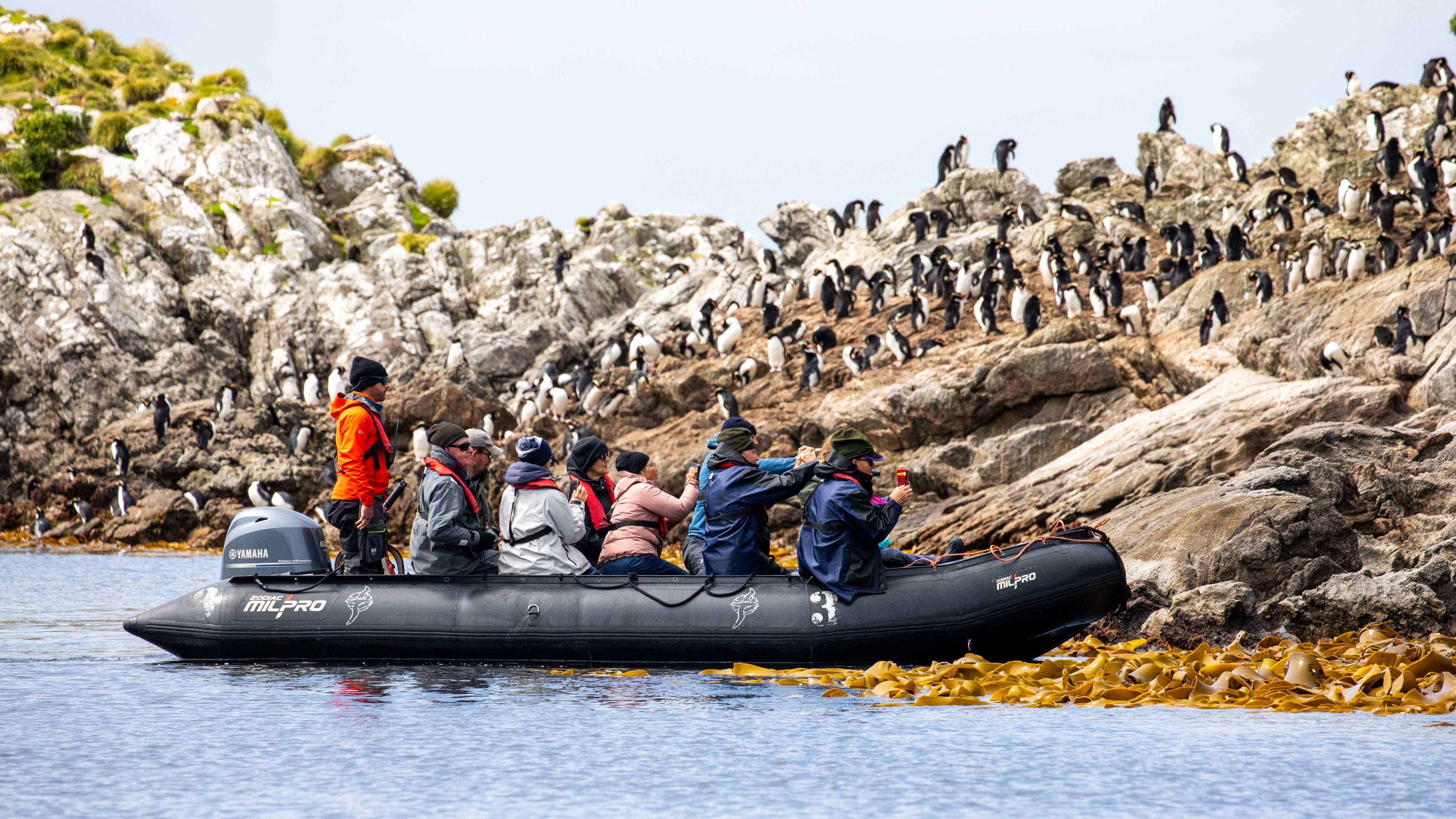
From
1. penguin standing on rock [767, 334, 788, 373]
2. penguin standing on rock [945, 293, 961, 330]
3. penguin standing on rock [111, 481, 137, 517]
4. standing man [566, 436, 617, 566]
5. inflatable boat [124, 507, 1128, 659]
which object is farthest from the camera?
penguin standing on rock [945, 293, 961, 330]

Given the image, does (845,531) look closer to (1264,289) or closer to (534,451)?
(534,451)

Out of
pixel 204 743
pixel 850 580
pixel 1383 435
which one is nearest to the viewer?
pixel 204 743

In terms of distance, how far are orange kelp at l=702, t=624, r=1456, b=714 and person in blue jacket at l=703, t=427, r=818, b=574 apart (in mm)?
794

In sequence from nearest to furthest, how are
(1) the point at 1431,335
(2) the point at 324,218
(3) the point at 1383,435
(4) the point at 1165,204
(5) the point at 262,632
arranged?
(5) the point at 262,632, (3) the point at 1383,435, (1) the point at 1431,335, (4) the point at 1165,204, (2) the point at 324,218

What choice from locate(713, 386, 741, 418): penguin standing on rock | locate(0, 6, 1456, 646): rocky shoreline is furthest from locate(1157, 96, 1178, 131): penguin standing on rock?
locate(713, 386, 741, 418): penguin standing on rock

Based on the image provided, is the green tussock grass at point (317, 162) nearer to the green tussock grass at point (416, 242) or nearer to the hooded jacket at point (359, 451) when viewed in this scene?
the green tussock grass at point (416, 242)

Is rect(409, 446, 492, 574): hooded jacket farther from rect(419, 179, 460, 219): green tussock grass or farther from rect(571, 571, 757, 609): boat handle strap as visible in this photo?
rect(419, 179, 460, 219): green tussock grass

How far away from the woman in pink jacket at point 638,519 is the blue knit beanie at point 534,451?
0.55 metres

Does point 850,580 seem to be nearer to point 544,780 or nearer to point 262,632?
point 544,780

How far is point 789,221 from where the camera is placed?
46.0m

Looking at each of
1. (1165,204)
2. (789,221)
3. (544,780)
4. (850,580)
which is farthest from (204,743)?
(789,221)

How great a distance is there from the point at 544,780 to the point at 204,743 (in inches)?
81.1

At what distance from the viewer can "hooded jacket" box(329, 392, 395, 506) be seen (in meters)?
9.13

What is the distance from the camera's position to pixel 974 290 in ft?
108
